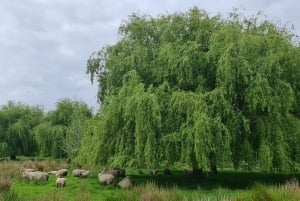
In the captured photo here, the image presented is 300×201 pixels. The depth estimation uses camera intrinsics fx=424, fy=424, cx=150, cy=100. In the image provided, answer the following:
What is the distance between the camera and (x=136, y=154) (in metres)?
19.2

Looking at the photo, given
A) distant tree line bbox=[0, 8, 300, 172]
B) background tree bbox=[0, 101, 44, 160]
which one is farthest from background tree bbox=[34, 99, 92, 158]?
distant tree line bbox=[0, 8, 300, 172]

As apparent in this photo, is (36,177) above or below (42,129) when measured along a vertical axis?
below

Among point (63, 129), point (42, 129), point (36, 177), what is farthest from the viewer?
point (63, 129)

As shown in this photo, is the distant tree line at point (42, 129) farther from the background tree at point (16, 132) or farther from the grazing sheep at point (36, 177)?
the grazing sheep at point (36, 177)

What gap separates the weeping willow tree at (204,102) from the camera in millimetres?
18750

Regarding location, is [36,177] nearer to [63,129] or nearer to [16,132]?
[63,129]

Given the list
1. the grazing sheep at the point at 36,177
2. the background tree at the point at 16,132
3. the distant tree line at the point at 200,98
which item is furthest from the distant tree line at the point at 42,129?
the distant tree line at the point at 200,98

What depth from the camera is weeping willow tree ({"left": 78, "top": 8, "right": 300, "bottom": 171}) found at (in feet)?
61.5

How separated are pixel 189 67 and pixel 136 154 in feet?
15.7

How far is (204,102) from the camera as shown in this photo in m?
19.0

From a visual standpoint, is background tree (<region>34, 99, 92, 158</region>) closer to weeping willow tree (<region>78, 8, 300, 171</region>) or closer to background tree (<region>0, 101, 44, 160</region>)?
background tree (<region>0, 101, 44, 160</region>)

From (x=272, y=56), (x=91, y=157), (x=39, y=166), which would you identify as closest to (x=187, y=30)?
(x=272, y=56)

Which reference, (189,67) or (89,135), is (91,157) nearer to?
(89,135)

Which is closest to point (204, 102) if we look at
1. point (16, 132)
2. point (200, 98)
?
point (200, 98)
